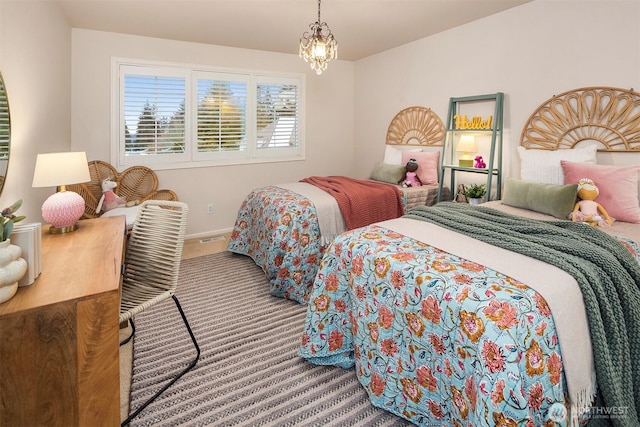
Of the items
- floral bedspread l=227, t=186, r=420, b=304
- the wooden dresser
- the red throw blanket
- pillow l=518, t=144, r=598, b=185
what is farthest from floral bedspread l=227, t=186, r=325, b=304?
pillow l=518, t=144, r=598, b=185

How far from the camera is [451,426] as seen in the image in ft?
4.94

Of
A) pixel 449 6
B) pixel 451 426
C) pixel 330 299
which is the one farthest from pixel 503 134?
pixel 451 426

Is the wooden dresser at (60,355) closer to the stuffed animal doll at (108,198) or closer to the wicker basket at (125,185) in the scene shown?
the stuffed animal doll at (108,198)

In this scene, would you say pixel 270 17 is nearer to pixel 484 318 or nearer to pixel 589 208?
pixel 589 208

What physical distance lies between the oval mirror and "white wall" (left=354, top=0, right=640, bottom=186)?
3891 millimetres

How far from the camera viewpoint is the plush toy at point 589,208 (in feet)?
Answer: 8.02

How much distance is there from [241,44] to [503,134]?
10.7 ft

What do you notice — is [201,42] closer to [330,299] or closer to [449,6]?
[449,6]

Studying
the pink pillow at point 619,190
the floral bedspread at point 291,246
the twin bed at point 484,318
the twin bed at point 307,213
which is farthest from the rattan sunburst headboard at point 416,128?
the twin bed at point 484,318

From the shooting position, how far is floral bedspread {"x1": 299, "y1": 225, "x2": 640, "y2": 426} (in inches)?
49.3

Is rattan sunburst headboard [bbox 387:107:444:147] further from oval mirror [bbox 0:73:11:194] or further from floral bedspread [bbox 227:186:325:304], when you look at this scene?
oval mirror [bbox 0:73:11:194]

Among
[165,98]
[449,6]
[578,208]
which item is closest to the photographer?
[578,208]

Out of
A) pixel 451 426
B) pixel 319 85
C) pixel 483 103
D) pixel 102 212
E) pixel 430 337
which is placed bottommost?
pixel 451 426

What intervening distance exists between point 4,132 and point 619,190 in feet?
12.2
